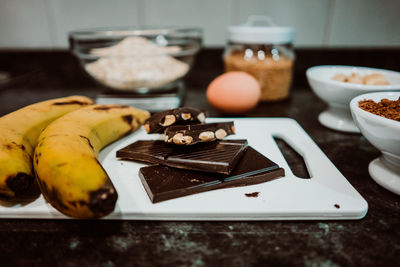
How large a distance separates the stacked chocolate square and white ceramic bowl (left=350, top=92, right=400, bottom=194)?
0.58 ft

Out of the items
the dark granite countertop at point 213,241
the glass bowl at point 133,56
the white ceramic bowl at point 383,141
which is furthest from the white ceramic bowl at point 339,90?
the glass bowl at point 133,56

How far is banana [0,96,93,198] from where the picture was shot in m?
0.45

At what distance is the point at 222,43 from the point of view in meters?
1.42

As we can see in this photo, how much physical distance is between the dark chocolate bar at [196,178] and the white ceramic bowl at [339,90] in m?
0.37

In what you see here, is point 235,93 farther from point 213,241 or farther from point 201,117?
point 213,241

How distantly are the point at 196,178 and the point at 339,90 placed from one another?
0.52 meters

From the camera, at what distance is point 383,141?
498 mm

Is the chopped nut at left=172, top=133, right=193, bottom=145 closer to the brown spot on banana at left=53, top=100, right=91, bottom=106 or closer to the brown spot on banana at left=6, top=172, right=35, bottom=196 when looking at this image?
the brown spot on banana at left=6, top=172, right=35, bottom=196

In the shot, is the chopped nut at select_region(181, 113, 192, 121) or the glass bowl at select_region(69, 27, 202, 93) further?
the glass bowl at select_region(69, 27, 202, 93)

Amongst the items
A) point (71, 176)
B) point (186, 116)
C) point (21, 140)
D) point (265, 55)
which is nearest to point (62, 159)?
point (71, 176)

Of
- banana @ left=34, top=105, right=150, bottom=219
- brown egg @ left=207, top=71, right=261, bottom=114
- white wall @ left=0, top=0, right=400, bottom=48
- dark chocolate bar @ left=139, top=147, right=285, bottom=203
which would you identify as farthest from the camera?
white wall @ left=0, top=0, right=400, bottom=48

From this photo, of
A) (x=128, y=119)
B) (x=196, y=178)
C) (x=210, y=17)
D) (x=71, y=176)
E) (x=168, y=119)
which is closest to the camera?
(x=71, y=176)

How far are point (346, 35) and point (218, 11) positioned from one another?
0.63 meters

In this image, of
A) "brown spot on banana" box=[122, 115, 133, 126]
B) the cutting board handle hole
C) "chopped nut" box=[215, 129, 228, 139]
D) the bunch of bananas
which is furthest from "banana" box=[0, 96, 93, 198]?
the cutting board handle hole
